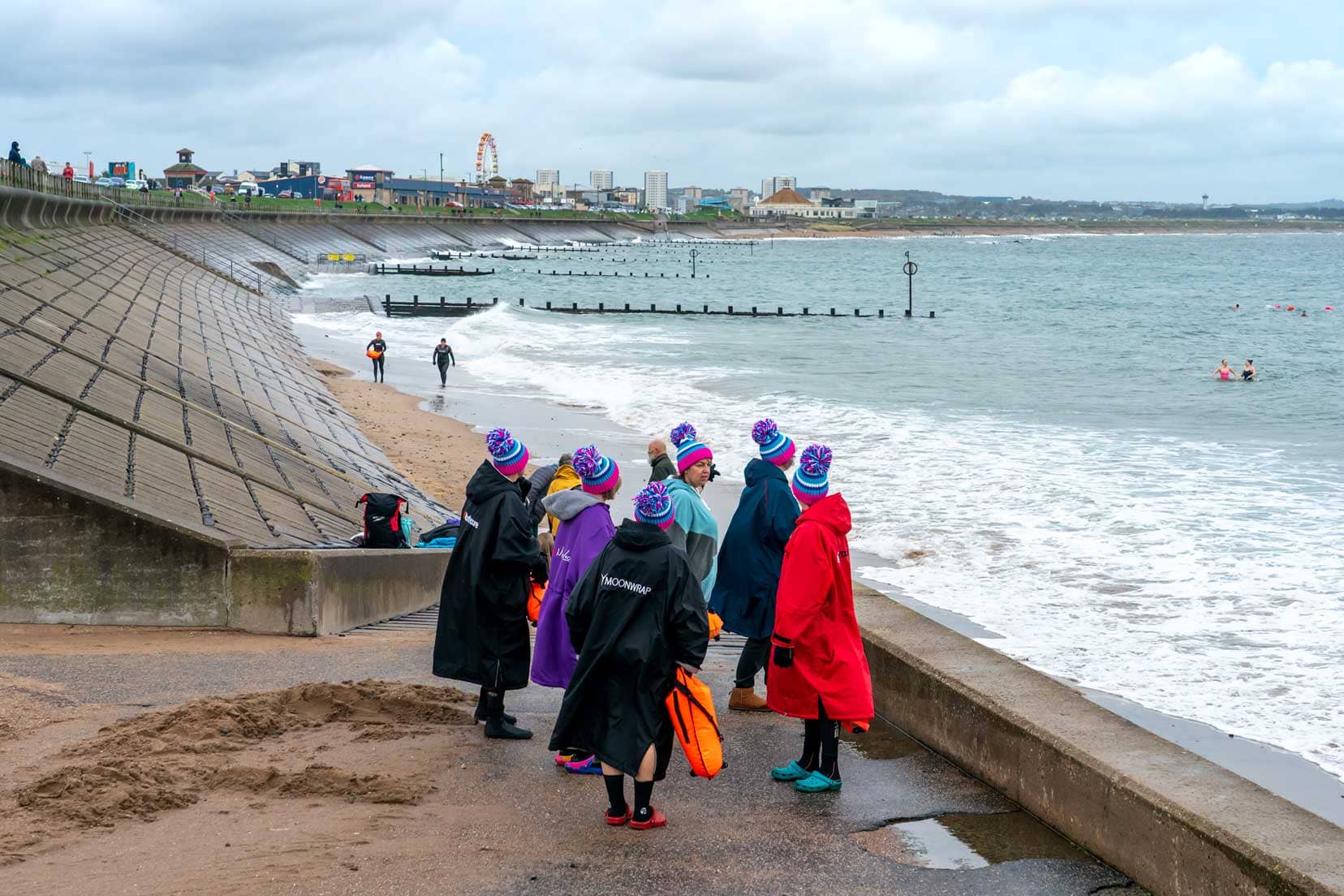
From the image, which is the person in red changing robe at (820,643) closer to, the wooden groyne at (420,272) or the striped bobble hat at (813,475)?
the striped bobble hat at (813,475)

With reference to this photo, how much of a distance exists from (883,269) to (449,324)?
9487cm

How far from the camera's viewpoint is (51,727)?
22.5 feet

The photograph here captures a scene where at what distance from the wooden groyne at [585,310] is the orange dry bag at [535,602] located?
50.7m

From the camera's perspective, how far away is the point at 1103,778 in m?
5.59

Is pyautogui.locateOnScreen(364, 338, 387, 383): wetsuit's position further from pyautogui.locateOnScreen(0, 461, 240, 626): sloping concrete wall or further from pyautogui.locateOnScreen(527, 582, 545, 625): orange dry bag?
pyautogui.locateOnScreen(527, 582, 545, 625): orange dry bag

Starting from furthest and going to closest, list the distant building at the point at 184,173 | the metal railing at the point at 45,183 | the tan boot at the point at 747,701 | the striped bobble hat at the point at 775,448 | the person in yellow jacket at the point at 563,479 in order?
the distant building at the point at 184,173
the metal railing at the point at 45,183
the person in yellow jacket at the point at 563,479
the tan boot at the point at 747,701
the striped bobble hat at the point at 775,448

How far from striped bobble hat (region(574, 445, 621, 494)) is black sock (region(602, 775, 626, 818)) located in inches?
56.3

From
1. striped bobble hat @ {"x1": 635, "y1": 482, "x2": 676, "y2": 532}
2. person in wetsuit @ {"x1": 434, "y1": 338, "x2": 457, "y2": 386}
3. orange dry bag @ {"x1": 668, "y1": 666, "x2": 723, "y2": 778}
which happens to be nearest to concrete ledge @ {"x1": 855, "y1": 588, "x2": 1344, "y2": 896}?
orange dry bag @ {"x1": 668, "y1": 666, "x2": 723, "y2": 778}

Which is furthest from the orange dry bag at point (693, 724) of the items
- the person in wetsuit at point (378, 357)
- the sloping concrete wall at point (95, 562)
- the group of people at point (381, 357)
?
the person in wetsuit at point (378, 357)

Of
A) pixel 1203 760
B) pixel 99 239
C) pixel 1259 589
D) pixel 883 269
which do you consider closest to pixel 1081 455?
pixel 1259 589

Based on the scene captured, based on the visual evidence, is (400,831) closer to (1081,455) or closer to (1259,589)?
(1259,589)

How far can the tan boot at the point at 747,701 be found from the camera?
7.59 meters

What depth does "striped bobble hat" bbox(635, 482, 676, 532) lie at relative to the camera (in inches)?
229

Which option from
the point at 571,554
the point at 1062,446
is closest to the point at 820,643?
the point at 571,554
